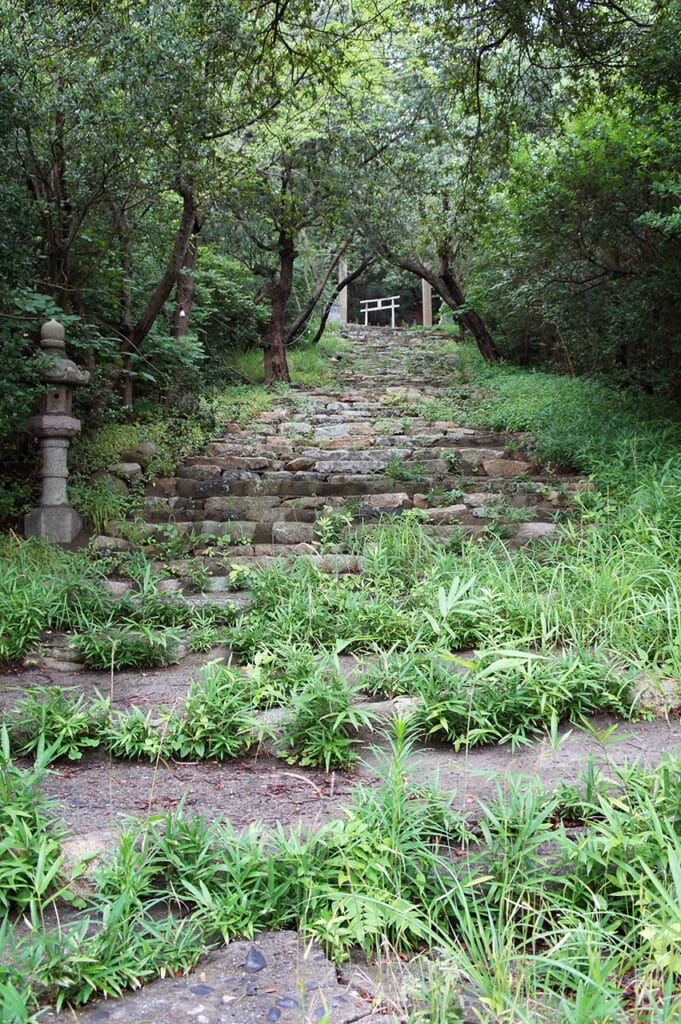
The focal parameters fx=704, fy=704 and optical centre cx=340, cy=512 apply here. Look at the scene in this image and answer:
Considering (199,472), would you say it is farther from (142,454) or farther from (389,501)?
(389,501)

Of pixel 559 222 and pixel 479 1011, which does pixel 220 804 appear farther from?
pixel 559 222

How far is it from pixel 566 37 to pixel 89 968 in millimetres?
6922

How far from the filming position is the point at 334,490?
20.7ft

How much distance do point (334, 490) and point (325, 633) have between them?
9.60 feet

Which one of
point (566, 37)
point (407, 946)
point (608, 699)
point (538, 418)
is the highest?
point (566, 37)

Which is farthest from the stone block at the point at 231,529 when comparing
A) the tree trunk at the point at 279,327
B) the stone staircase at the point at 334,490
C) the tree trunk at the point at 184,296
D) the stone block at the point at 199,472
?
the tree trunk at the point at 279,327

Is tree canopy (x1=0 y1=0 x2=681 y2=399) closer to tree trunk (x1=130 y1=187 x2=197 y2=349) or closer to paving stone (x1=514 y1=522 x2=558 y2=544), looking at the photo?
tree trunk (x1=130 y1=187 x2=197 y2=349)

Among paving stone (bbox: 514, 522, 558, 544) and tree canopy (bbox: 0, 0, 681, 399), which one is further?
tree canopy (bbox: 0, 0, 681, 399)

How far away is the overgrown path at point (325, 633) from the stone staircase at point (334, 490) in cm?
2

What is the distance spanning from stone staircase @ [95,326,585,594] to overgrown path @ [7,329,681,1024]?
0.02 meters

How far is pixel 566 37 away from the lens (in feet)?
19.0

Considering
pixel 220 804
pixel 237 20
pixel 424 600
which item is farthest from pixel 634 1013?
pixel 237 20

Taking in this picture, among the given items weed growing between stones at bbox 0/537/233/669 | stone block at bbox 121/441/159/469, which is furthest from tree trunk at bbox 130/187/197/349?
weed growing between stones at bbox 0/537/233/669

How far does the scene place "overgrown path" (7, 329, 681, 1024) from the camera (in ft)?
7.20
